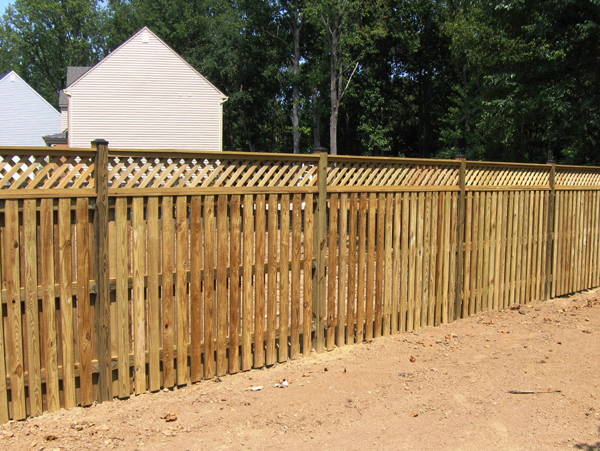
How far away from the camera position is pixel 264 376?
4656 millimetres

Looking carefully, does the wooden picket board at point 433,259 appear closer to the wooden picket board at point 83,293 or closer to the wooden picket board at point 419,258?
the wooden picket board at point 419,258

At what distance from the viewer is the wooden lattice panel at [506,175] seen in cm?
664

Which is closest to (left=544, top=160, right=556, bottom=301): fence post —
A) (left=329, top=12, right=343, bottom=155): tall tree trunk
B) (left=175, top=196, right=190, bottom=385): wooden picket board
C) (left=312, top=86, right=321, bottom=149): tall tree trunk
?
(left=175, top=196, right=190, bottom=385): wooden picket board

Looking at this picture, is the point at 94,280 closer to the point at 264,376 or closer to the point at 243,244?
the point at 243,244

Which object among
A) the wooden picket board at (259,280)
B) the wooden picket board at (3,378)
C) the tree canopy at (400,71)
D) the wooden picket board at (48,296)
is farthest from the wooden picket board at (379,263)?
the tree canopy at (400,71)

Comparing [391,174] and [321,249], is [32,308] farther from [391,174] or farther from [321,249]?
[391,174]

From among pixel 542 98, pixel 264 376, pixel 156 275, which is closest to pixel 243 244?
pixel 156 275

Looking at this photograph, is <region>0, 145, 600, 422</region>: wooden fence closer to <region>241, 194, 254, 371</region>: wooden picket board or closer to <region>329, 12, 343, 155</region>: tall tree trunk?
<region>241, 194, 254, 371</region>: wooden picket board

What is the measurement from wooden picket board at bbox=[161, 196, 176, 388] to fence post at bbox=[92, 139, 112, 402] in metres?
0.44

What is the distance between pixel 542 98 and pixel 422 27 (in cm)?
2057

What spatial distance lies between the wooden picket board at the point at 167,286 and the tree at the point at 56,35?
5866cm

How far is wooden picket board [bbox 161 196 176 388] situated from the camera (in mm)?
4141

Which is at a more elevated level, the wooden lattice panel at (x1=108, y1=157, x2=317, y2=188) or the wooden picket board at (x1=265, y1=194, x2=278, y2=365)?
the wooden lattice panel at (x1=108, y1=157, x2=317, y2=188)

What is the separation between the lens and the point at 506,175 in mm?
7102
